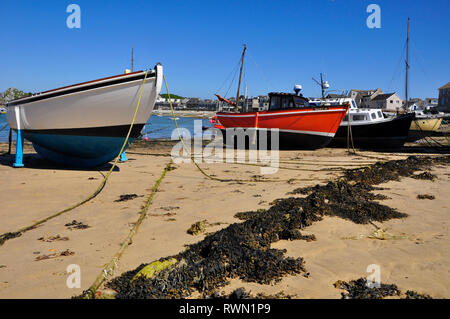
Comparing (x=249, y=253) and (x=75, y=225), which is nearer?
(x=249, y=253)

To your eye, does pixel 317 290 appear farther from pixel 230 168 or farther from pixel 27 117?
pixel 27 117

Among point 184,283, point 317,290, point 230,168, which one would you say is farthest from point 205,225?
point 230,168

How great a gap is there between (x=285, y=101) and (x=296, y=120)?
4.97 feet

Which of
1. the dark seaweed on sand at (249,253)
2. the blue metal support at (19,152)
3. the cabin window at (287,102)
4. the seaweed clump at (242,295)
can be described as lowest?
the seaweed clump at (242,295)

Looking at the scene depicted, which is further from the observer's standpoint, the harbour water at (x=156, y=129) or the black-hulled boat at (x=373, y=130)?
the harbour water at (x=156, y=129)

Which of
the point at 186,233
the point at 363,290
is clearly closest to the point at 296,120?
the point at 186,233

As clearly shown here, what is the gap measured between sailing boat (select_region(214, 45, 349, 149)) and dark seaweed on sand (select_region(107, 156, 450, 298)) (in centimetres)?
1018

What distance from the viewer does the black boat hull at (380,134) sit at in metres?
16.9

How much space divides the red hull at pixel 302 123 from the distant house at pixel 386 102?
67952 mm

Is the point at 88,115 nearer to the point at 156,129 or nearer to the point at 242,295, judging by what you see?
the point at 242,295

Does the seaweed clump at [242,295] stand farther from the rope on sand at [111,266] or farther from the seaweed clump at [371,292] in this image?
the rope on sand at [111,266]

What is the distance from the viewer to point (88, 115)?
9039 millimetres

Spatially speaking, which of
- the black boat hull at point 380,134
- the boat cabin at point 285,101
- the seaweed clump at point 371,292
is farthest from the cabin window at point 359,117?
the seaweed clump at point 371,292

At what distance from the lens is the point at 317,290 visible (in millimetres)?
2924
